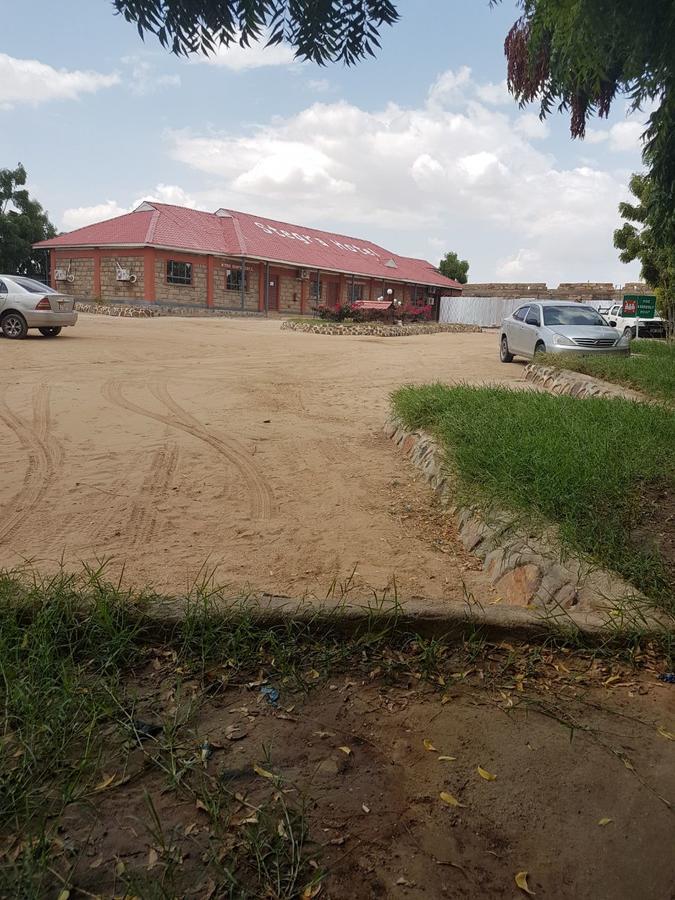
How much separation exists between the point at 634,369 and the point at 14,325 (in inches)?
521

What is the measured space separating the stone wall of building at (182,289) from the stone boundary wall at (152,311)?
0.39 meters

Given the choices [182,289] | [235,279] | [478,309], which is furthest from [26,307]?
[478,309]

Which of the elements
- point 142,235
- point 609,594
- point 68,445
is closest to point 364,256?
point 142,235

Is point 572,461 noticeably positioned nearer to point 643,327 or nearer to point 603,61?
point 603,61

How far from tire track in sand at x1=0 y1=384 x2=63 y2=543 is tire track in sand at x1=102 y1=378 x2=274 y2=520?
101 cm

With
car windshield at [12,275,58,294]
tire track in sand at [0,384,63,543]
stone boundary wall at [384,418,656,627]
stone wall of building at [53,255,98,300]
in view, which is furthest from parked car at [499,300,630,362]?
stone wall of building at [53,255,98,300]

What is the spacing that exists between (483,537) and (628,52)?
2.87 meters

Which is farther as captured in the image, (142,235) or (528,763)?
(142,235)

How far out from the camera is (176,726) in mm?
2223

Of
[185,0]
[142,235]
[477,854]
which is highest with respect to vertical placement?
[142,235]

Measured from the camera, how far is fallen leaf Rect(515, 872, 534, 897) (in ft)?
5.47

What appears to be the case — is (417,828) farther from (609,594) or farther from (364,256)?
(364,256)

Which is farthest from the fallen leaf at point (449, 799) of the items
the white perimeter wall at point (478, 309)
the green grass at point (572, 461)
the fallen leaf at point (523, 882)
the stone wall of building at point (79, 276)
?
the white perimeter wall at point (478, 309)

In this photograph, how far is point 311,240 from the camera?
1615 inches
